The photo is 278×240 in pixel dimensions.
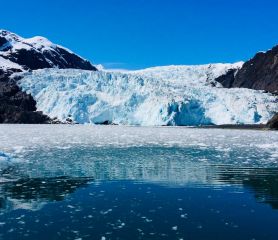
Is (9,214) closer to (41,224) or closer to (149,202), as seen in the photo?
(41,224)

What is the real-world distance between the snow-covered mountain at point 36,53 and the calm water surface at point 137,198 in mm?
102682

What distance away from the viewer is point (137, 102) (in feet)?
221

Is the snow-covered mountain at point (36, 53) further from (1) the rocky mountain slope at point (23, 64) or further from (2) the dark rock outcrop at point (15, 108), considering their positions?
(2) the dark rock outcrop at point (15, 108)

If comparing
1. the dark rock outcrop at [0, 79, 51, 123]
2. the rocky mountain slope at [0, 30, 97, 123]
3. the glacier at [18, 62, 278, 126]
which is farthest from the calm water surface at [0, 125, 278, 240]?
the rocky mountain slope at [0, 30, 97, 123]

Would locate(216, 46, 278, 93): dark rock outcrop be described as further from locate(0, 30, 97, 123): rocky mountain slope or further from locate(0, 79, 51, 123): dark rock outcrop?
locate(0, 79, 51, 123): dark rock outcrop

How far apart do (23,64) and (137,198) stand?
11870 cm

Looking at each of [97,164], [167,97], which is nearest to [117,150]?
[97,164]

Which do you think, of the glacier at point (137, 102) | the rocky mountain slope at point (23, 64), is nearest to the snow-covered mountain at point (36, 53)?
the rocky mountain slope at point (23, 64)

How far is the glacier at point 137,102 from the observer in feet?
219

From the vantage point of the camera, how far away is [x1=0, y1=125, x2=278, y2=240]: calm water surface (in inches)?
400

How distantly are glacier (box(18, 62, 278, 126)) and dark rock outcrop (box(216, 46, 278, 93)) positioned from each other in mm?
62794

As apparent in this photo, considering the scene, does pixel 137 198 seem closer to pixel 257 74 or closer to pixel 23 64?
pixel 23 64

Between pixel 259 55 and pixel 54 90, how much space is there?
92970mm

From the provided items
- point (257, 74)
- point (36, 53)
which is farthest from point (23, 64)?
point (257, 74)
